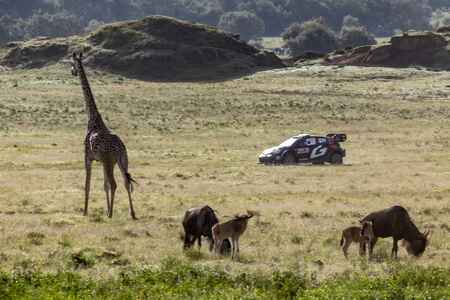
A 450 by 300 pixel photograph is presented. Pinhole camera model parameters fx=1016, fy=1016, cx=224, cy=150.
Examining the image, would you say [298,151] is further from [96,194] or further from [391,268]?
[391,268]

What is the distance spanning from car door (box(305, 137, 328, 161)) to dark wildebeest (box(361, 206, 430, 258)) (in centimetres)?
2384

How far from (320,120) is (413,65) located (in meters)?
42.2

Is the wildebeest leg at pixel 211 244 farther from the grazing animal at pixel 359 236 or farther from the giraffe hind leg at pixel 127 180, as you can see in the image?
the giraffe hind leg at pixel 127 180

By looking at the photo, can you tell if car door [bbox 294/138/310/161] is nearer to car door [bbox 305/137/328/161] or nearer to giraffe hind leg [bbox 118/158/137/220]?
car door [bbox 305/137/328/161]

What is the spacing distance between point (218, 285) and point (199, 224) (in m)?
3.52

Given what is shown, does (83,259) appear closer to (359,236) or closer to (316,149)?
(359,236)

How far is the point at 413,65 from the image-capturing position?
4195 inches

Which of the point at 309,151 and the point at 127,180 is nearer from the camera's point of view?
the point at 127,180

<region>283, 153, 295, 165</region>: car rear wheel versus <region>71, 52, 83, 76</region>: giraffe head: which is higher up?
<region>71, 52, 83, 76</region>: giraffe head

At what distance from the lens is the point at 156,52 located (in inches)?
4173

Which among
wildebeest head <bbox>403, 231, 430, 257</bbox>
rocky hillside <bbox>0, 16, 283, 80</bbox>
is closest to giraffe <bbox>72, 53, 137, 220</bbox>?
wildebeest head <bbox>403, 231, 430, 257</bbox>

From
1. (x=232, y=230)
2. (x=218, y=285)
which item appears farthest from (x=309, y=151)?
(x=218, y=285)

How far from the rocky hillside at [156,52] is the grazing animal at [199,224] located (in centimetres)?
8151

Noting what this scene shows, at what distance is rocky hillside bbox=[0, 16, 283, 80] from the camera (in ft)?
338
